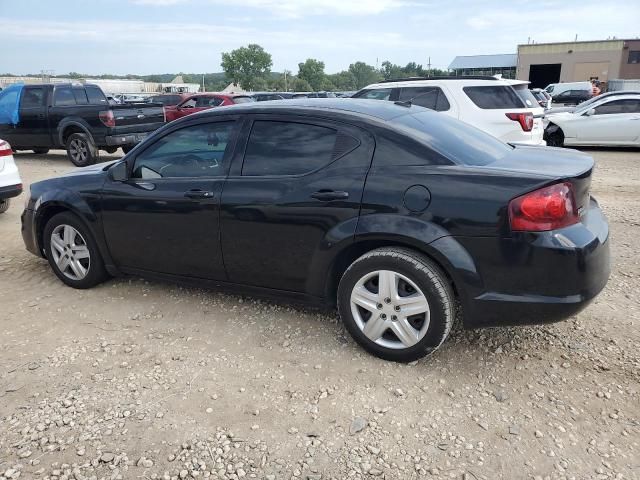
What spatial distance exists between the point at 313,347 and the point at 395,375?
2.03ft

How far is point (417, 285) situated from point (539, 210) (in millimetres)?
781

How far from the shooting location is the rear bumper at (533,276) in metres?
2.82

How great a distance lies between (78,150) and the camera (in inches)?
454

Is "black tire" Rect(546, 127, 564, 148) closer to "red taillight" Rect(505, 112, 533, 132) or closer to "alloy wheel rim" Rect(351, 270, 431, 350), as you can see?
"red taillight" Rect(505, 112, 533, 132)

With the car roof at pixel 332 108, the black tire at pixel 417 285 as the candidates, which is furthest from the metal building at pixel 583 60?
the black tire at pixel 417 285

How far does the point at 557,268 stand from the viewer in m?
2.82

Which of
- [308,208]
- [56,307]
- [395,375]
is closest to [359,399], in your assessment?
[395,375]

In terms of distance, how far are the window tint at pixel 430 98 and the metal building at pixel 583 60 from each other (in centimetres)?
5603

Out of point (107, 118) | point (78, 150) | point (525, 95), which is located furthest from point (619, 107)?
point (78, 150)

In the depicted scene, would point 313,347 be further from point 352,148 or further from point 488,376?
point 352,148

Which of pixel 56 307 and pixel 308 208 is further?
pixel 56 307

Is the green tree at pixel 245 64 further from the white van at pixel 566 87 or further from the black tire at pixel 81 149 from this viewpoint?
the black tire at pixel 81 149

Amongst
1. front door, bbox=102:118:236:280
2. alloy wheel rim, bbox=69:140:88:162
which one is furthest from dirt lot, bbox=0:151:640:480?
alloy wheel rim, bbox=69:140:88:162

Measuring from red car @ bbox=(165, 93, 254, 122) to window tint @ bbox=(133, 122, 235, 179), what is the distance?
12853mm
